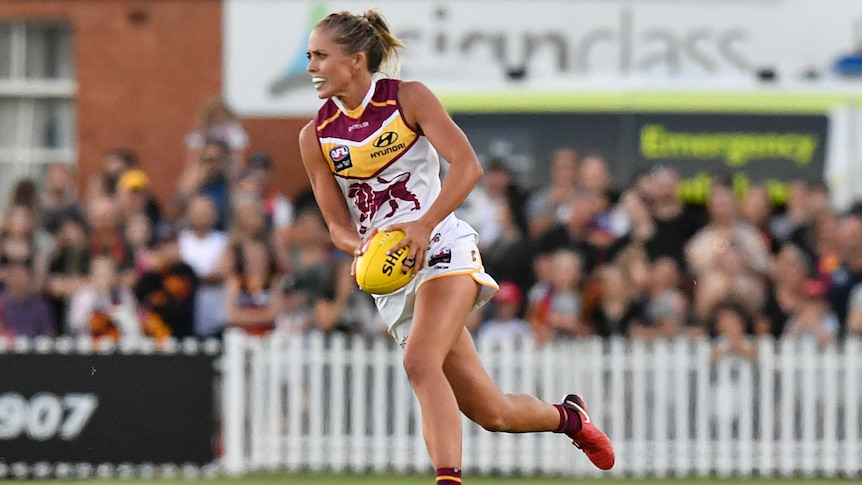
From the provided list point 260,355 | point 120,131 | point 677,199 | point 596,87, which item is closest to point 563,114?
point 596,87

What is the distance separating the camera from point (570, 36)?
18812 millimetres

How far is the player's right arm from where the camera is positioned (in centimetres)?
774

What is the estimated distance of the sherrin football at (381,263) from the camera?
24.4 ft

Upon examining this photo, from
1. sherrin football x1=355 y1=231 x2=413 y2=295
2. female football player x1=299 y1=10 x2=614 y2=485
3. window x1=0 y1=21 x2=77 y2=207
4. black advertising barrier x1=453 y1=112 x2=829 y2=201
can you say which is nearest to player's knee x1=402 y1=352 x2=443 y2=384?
female football player x1=299 y1=10 x2=614 y2=485

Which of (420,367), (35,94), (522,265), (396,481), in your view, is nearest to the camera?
(420,367)

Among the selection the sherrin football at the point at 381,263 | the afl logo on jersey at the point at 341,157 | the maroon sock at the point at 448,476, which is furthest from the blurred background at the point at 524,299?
the maroon sock at the point at 448,476

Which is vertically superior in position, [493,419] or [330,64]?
[330,64]

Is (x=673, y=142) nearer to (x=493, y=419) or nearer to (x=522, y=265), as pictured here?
(x=522, y=265)

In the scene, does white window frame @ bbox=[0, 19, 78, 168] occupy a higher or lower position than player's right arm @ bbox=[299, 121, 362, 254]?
higher

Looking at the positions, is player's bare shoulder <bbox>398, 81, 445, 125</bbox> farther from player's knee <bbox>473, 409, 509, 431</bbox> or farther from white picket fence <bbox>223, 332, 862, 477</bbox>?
white picket fence <bbox>223, 332, 862, 477</bbox>

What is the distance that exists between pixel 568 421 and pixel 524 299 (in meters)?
5.38

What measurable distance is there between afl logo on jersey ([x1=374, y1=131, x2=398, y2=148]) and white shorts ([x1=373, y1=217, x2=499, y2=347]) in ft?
1.56

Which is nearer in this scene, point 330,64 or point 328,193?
Result: point 330,64

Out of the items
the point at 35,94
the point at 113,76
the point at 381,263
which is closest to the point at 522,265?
the point at 381,263
